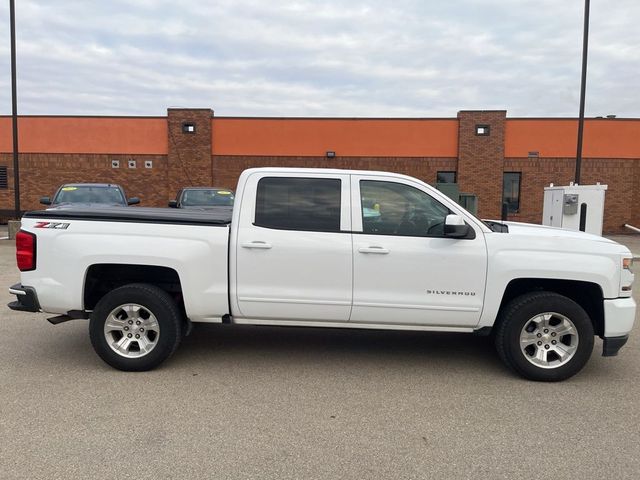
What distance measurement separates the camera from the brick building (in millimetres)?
21312

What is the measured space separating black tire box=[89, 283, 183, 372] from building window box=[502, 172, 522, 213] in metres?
19.4

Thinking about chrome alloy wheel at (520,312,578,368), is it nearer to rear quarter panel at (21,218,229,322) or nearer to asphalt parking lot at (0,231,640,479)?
asphalt parking lot at (0,231,640,479)

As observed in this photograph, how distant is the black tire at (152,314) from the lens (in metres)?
4.68

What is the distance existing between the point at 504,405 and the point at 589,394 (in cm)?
Result: 85

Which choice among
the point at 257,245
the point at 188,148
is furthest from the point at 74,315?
the point at 188,148

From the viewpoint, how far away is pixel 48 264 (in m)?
4.70

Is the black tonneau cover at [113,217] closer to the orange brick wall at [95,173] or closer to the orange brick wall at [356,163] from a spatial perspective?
the orange brick wall at [356,163]

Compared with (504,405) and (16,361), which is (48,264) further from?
(504,405)

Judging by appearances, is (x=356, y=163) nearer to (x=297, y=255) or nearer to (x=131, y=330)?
(x=297, y=255)

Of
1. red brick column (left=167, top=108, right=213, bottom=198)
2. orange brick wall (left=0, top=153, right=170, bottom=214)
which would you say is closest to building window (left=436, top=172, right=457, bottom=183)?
red brick column (left=167, top=108, right=213, bottom=198)

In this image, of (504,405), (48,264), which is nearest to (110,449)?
(48,264)

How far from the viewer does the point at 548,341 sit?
15.2 feet

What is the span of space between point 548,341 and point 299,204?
100 inches

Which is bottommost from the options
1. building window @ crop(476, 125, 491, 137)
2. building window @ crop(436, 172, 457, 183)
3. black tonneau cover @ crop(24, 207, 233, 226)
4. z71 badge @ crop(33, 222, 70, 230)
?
z71 badge @ crop(33, 222, 70, 230)
